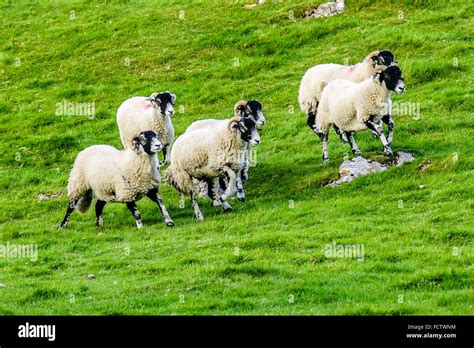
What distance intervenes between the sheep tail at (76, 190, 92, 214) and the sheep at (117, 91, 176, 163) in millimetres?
2267

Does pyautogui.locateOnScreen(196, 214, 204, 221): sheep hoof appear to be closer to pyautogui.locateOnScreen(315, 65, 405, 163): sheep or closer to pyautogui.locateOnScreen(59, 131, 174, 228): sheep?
pyautogui.locateOnScreen(59, 131, 174, 228): sheep

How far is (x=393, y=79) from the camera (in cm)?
2522

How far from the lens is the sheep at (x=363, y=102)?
25.3m

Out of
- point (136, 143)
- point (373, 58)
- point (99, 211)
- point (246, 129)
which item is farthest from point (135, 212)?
point (373, 58)

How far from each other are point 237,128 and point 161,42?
2054 cm

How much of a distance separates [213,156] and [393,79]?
516cm

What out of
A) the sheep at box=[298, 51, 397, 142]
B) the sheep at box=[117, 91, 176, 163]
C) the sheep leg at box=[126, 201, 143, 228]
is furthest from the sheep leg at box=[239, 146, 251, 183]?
the sheep at box=[298, 51, 397, 142]

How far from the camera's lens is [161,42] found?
43.7 m

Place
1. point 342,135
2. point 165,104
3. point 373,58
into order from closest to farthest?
point 342,135
point 165,104
point 373,58

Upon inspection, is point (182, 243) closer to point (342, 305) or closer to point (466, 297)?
point (342, 305)

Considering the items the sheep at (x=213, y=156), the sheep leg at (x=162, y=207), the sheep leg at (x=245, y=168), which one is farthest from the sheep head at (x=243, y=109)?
the sheep leg at (x=162, y=207)

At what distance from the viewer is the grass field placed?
58.2 ft

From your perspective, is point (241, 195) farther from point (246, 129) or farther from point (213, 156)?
point (246, 129)

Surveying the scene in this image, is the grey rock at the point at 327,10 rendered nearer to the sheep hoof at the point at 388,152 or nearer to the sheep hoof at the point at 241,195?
the sheep hoof at the point at 388,152
